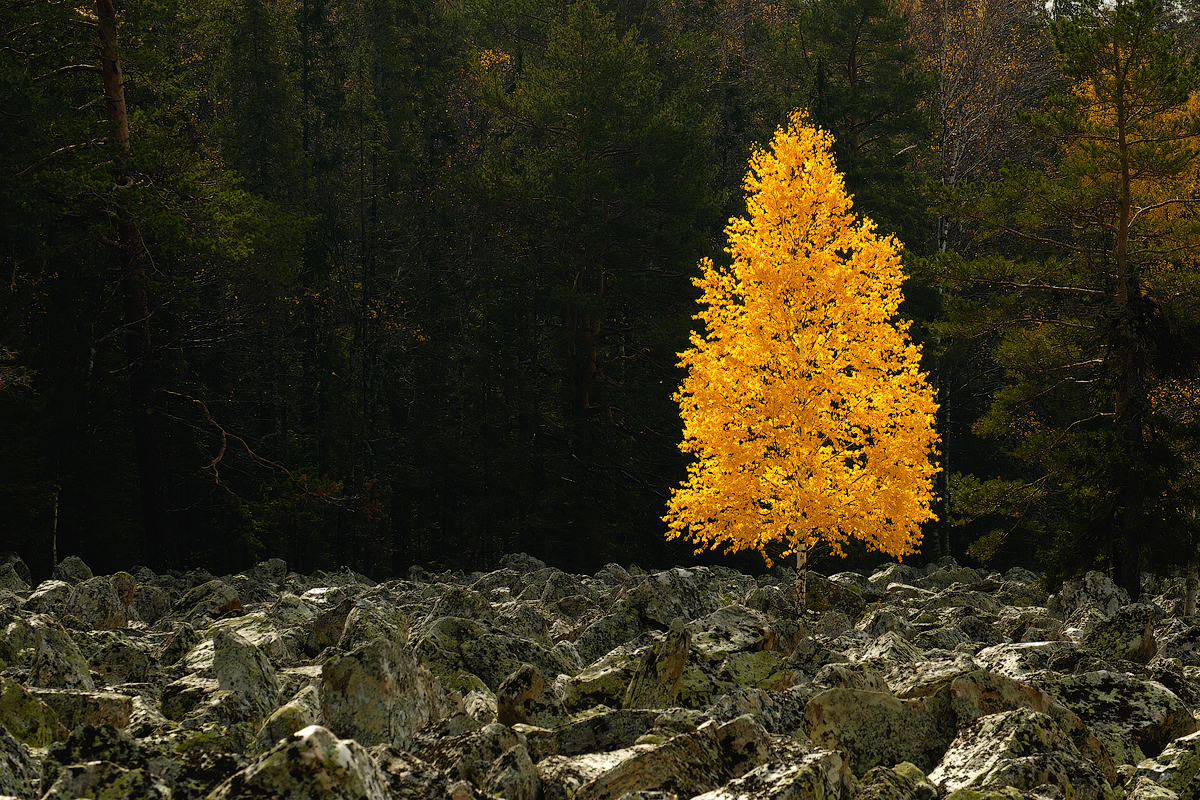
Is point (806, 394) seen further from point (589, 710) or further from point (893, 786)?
point (893, 786)

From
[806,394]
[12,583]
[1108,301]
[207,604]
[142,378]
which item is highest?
[142,378]

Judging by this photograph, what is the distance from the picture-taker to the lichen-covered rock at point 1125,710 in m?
5.95

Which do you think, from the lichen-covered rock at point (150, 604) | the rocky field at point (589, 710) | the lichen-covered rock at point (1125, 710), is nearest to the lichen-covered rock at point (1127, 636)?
the rocky field at point (589, 710)

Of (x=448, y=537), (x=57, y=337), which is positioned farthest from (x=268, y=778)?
(x=448, y=537)

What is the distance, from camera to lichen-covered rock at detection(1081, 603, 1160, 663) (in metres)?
8.90

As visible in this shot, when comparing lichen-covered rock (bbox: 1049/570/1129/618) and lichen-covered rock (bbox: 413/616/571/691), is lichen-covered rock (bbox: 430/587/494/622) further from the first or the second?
lichen-covered rock (bbox: 1049/570/1129/618)

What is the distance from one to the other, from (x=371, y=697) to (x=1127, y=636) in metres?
6.36

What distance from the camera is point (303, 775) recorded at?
3.55 meters

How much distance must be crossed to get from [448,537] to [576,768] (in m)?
34.2

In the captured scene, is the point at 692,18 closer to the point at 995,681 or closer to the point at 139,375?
the point at 139,375

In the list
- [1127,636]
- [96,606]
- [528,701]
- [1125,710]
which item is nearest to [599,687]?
[528,701]

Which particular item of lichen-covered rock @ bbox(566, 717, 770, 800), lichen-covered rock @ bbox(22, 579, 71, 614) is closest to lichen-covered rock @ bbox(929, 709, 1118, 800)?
lichen-covered rock @ bbox(566, 717, 770, 800)

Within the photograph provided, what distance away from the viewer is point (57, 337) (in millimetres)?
23547

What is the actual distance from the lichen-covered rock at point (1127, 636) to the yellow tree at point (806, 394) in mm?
7562
